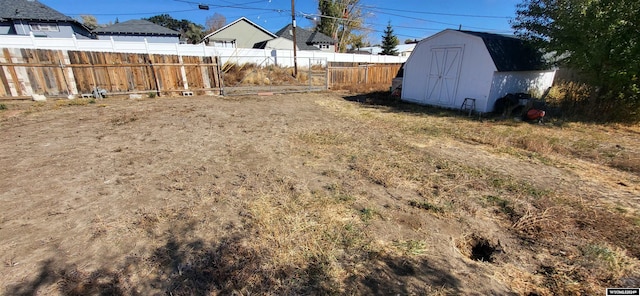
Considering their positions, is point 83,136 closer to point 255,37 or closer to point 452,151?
point 452,151

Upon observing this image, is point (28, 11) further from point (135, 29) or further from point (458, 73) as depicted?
point (458, 73)

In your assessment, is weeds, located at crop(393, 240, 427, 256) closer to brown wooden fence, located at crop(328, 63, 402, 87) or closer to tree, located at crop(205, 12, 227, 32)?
brown wooden fence, located at crop(328, 63, 402, 87)

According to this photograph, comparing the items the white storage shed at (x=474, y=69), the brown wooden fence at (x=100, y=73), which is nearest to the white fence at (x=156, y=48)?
the brown wooden fence at (x=100, y=73)

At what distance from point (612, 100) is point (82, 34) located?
37.0 m

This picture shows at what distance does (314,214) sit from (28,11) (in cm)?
3024

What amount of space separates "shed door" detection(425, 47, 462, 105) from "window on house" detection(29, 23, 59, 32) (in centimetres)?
2896

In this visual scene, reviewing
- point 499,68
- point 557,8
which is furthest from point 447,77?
point 557,8

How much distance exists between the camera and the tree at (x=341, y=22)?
35156 millimetres

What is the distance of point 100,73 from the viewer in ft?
36.2

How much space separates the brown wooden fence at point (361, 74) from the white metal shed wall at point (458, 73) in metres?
6.43

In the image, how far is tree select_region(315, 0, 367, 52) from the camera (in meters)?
35.2

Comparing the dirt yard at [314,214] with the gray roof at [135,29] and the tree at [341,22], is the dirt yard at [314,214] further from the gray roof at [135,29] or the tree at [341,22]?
the tree at [341,22]

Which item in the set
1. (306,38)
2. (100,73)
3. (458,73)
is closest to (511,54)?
(458,73)

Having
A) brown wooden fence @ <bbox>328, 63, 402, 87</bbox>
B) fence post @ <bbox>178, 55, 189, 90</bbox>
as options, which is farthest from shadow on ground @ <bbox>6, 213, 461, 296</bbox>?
brown wooden fence @ <bbox>328, 63, 402, 87</bbox>
